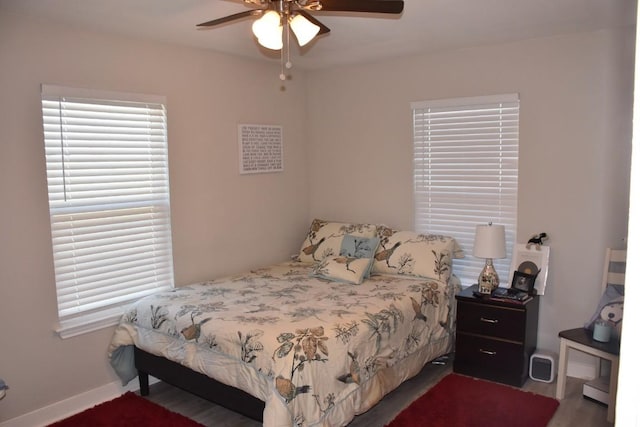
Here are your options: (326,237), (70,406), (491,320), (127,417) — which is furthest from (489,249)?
(70,406)

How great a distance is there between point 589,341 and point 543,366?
18.7 inches

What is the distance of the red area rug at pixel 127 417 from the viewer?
2936 millimetres

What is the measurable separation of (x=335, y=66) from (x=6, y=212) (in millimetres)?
2844

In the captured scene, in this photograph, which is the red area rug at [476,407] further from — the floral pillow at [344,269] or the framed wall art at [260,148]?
the framed wall art at [260,148]

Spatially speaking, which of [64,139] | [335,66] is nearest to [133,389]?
[64,139]

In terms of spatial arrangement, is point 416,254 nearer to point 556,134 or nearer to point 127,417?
point 556,134

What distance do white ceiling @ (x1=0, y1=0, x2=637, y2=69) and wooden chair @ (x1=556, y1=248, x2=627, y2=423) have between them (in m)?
1.46

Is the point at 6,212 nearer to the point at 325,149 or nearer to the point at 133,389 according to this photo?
the point at 133,389

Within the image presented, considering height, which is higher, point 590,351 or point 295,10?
point 295,10

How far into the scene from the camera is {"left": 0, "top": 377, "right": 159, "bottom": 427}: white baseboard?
9.51ft

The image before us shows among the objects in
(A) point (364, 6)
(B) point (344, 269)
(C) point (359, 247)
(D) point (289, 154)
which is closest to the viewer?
(A) point (364, 6)

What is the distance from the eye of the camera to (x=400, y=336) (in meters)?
3.08

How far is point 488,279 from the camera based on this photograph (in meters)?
3.52

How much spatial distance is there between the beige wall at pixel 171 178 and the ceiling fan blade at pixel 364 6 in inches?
66.6
